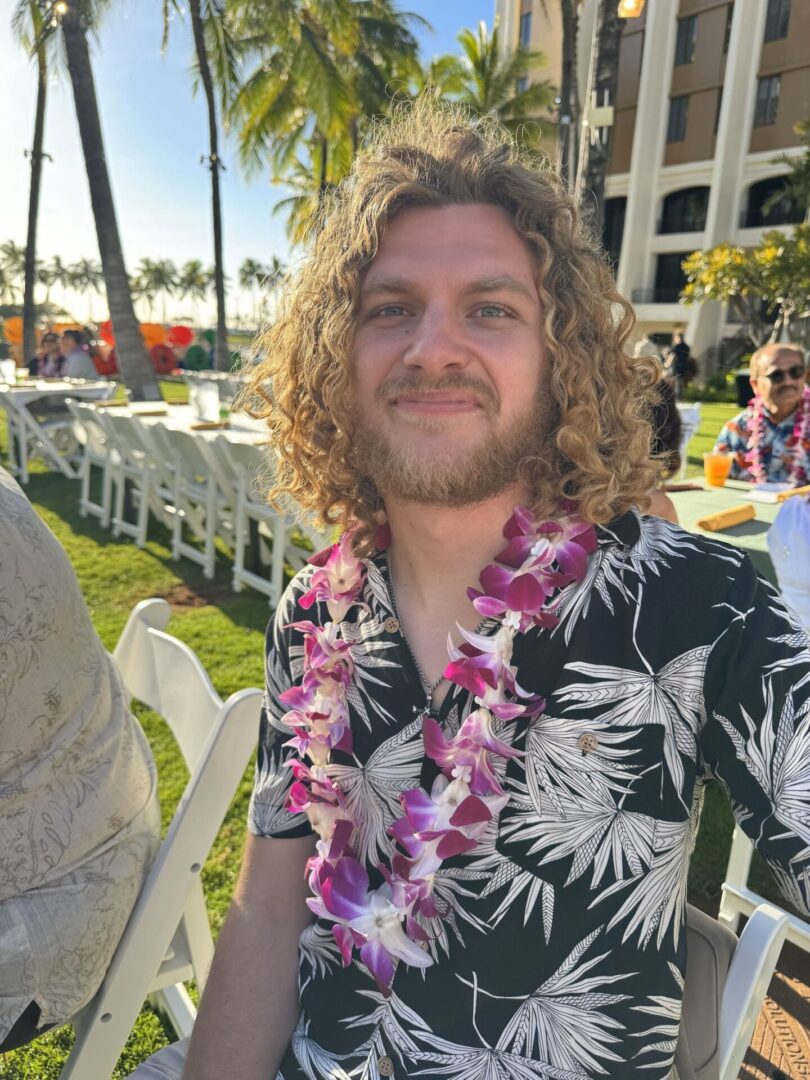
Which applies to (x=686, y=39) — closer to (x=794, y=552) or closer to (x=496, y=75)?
(x=496, y=75)

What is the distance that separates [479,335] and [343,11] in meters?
19.2

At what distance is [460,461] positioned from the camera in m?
1.22

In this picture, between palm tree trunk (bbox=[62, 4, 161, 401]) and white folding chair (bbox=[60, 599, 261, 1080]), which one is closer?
white folding chair (bbox=[60, 599, 261, 1080])

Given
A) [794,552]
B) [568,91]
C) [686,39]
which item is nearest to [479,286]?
[794,552]

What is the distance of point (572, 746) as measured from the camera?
1041mm

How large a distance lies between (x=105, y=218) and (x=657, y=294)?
28.5 meters

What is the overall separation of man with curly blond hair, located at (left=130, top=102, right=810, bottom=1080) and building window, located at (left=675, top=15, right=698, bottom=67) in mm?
36394

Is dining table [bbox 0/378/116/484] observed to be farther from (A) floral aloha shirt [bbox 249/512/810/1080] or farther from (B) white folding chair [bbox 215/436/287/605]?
(A) floral aloha shirt [bbox 249/512/810/1080]

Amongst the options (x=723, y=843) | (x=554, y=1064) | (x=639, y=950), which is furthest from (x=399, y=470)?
(x=723, y=843)

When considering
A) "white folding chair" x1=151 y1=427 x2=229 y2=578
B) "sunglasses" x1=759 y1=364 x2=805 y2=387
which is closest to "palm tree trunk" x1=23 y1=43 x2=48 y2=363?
"white folding chair" x1=151 y1=427 x2=229 y2=578

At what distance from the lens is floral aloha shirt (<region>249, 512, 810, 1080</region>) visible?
1.00 m

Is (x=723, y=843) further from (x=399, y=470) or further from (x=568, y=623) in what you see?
(x=399, y=470)

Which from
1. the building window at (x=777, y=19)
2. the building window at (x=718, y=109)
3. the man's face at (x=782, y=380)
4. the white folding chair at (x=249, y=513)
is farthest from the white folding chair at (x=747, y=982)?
the building window at (x=718, y=109)

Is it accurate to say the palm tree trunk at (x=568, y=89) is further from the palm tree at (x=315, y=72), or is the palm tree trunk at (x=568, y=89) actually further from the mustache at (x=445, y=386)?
the mustache at (x=445, y=386)
